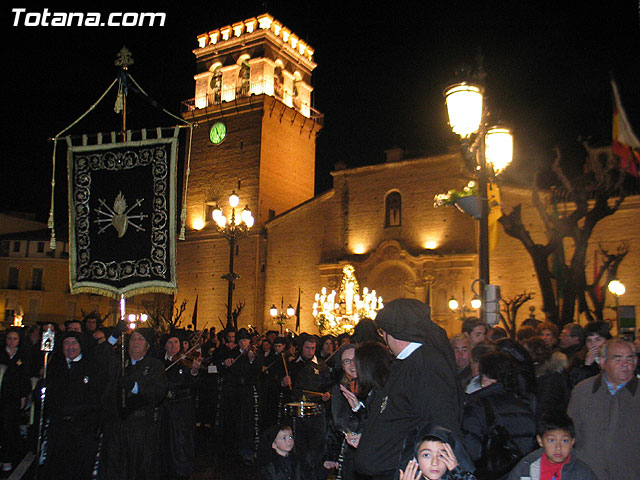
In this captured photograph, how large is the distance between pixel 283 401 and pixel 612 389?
7176 mm

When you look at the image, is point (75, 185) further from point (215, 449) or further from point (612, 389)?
point (612, 389)

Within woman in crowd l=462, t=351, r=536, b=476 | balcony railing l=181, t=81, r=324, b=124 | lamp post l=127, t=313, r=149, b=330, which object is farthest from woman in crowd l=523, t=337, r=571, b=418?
Answer: balcony railing l=181, t=81, r=324, b=124

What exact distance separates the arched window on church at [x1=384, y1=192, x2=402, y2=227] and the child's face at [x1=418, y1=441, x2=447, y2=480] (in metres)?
26.6

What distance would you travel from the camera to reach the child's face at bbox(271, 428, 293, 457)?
5992 millimetres

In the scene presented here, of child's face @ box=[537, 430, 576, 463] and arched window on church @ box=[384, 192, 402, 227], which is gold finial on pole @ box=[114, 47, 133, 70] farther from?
arched window on church @ box=[384, 192, 402, 227]

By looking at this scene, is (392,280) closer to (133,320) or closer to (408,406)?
(133,320)

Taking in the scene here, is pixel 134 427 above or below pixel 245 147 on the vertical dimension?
below

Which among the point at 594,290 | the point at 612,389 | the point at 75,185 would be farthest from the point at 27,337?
the point at 594,290

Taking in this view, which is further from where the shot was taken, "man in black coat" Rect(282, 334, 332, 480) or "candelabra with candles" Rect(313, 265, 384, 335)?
"candelabra with candles" Rect(313, 265, 384, 335)

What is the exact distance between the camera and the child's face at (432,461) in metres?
3.04

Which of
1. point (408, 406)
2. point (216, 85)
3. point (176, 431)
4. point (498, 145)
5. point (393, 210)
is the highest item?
point (216, 85)

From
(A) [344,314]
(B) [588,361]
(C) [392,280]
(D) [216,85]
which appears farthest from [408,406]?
(D) [216,85]

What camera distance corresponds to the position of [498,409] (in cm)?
439

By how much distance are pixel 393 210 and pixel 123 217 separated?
23035 millimetres
